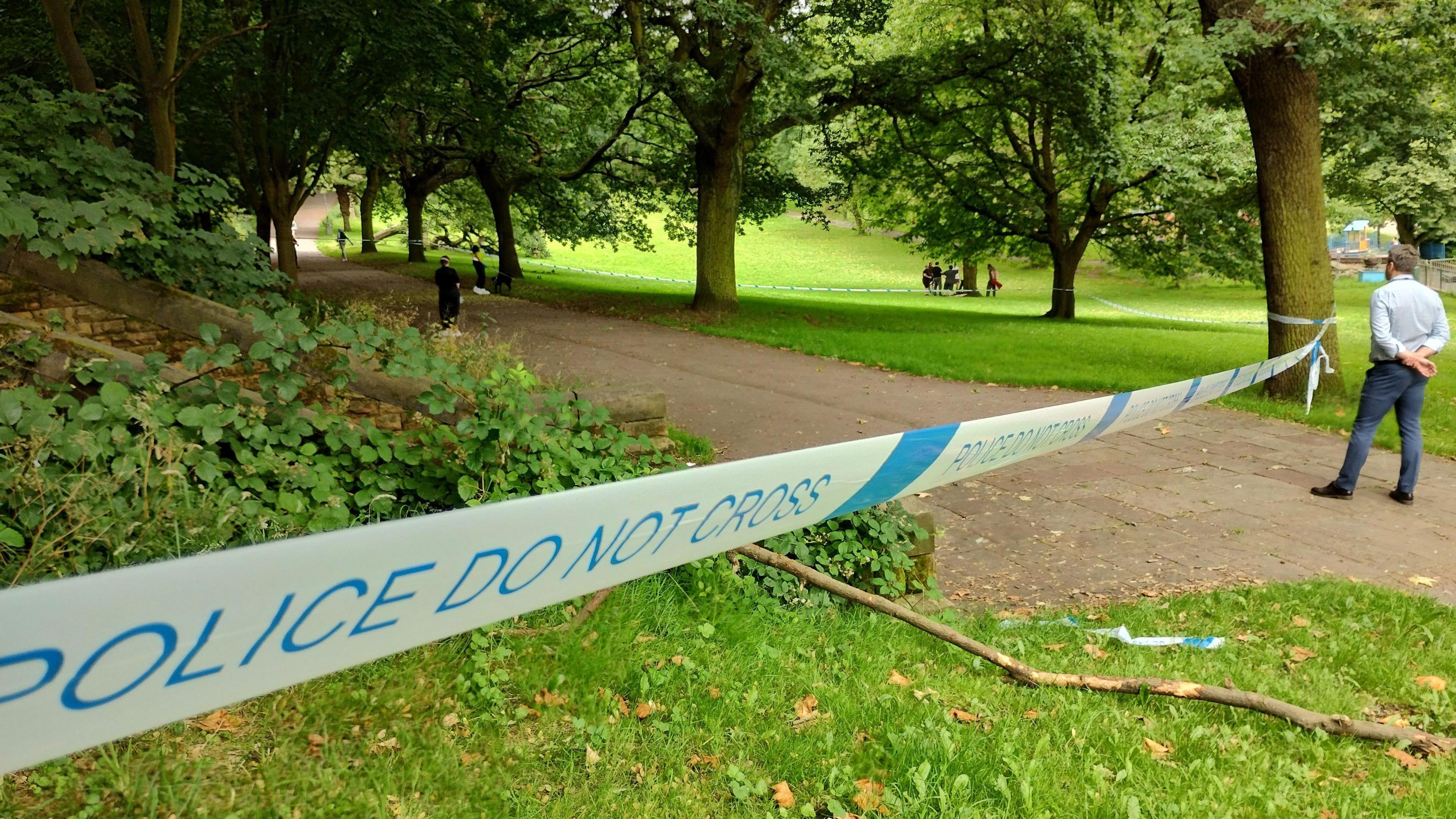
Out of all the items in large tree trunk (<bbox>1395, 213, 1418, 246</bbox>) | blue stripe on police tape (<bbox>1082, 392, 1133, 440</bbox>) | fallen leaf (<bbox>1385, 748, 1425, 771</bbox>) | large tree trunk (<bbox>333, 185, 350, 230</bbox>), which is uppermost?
large tree trunk (<bbox>333, 185, 350, 230</bbox>)

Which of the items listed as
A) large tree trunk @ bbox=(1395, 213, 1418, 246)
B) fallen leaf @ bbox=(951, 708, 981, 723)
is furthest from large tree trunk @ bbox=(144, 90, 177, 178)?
large tree trunk @ bbox=(1395, 213, 1418, 246)

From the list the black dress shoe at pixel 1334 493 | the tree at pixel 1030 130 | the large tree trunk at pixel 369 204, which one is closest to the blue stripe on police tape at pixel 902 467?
the black dress shoe at pixel 1334 493

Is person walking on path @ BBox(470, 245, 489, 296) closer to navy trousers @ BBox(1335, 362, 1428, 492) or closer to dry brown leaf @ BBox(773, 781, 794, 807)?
navy trousers @ BBox(1335, 362, 1428, 492)

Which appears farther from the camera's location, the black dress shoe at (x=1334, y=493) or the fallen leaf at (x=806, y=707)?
the black dress shoe at (x=1334, y=493)

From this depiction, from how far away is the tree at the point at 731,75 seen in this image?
1524 cm

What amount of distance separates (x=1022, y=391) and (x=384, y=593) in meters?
10.9

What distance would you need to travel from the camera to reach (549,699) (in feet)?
10.8

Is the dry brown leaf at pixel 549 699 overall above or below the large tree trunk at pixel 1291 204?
below

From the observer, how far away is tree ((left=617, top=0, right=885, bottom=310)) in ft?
50.0

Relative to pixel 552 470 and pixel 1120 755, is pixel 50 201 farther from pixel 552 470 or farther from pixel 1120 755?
pixel 1120 755

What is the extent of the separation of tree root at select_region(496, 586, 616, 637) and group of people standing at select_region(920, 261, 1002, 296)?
124ft

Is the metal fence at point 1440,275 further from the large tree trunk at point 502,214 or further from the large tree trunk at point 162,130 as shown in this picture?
the large tree trunk at point 162,130

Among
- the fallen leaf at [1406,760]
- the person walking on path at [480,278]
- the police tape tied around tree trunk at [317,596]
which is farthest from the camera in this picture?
the person walking on path at [480,278]

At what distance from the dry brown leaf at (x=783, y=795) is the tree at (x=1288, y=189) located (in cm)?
984
